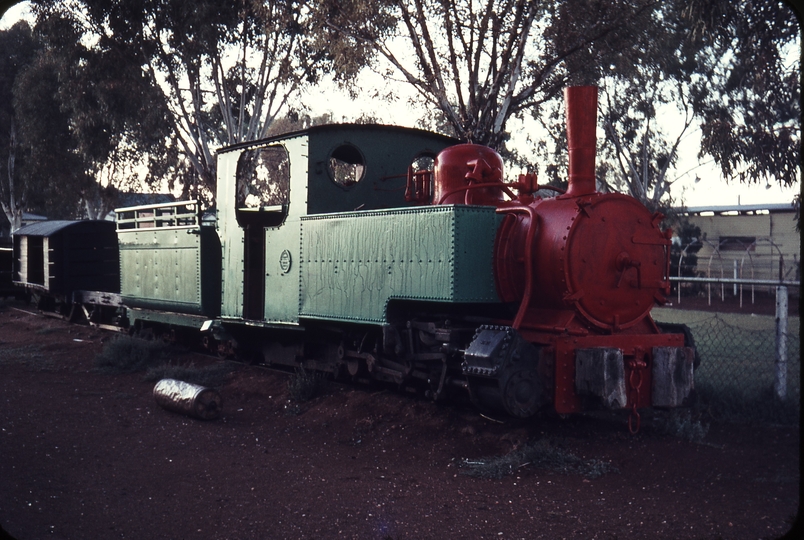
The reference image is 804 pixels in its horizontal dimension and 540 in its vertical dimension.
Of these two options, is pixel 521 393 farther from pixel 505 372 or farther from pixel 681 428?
pixel 681 428

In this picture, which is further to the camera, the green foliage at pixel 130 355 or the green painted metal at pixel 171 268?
the green foliage at pixel 130 355

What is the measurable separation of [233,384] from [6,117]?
27.3 metres

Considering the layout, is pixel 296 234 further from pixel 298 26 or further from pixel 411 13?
pixel 298 26

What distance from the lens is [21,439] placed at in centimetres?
589

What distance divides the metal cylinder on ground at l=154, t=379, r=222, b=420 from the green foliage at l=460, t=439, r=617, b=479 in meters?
2.60

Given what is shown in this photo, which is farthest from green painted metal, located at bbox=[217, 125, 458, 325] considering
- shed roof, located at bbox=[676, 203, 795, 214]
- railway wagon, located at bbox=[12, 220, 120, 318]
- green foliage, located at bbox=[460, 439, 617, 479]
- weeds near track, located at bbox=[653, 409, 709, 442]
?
shed roof, located at bbox=[676, 203, 795, 214]

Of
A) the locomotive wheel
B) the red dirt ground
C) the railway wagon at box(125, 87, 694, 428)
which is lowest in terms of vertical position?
the red dirt ground

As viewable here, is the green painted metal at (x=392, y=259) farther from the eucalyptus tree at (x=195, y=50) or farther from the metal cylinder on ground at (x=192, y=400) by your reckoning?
the eucalyptus tree at (x=195, y=50)

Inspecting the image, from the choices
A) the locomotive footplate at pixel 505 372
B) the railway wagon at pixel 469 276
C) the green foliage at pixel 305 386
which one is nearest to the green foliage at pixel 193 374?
the railway wagon at pixel 469 276

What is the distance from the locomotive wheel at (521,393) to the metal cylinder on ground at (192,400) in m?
2.97

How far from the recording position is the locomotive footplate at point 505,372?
207 inches

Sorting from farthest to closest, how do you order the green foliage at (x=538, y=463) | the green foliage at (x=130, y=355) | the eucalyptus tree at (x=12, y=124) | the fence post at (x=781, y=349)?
1. the eucalyptus tree at (x=12, y=124)
2. the green foliage at (x=130, y=355)
3. the fence post at (x=781, y=349)
4. the green foliage at (x=538, y=463)

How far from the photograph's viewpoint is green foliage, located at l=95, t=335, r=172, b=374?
31.4ft

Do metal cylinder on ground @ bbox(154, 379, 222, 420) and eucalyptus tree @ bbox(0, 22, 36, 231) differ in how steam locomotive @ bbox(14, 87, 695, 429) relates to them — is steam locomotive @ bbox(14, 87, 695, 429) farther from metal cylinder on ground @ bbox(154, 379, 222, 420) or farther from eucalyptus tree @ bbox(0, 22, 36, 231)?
eucalyptus tree @ bbox(0, 22, 36, 231)
